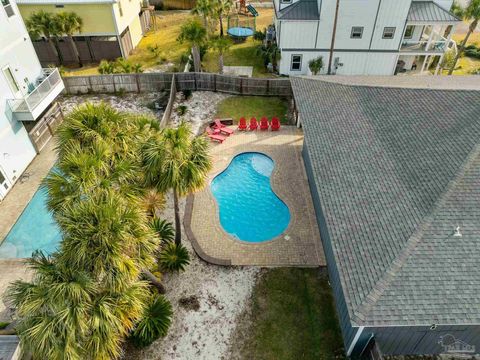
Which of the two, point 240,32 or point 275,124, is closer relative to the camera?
point 275,124

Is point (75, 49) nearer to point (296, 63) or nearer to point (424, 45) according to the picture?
point (296, 63)

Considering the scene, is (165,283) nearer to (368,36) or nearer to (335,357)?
(335,357)

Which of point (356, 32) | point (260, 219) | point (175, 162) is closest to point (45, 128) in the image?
point (175, 162)

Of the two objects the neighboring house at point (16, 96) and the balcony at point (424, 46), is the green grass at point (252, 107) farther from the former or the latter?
the balcony at point (424, 46)

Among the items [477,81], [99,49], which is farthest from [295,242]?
[99,49]

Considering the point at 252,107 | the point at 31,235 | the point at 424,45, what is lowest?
the point at 31,235

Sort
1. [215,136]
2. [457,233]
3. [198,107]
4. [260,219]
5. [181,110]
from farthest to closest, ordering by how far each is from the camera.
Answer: [198,107]
[181,110]
[215,136]
[260,219]
[457,233]
